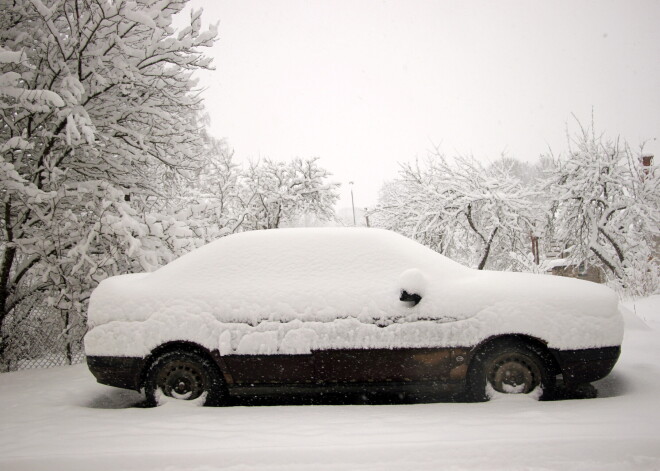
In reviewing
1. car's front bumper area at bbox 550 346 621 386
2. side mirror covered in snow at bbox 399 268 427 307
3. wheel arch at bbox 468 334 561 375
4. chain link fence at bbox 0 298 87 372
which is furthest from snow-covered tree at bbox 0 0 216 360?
car's front bumper area at bbox 550 346 621 386

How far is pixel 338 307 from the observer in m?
3.29

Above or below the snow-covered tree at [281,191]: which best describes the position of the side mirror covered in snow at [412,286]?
below

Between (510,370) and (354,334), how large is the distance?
1277mm

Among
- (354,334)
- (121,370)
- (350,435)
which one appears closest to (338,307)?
(354,334)

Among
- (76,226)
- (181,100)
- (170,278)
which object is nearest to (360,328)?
(170,278)

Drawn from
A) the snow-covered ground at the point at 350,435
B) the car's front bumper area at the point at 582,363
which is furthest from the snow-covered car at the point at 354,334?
the snow-covered ground at the point at 350,435

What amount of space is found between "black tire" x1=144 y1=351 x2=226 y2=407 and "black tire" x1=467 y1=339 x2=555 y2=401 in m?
2.06

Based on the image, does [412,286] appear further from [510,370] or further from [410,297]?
[510,370]

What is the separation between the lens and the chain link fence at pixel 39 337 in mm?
5281

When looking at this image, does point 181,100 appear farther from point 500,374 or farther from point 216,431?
point 500,374

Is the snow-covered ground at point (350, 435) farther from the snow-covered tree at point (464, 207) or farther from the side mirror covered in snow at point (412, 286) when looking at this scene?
the snow-covered tree at point (464, 207)

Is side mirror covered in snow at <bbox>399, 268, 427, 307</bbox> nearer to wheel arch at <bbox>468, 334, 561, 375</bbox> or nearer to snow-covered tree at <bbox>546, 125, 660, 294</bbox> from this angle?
wheel arch at <bbox>468, 334, 561, 375</bbox>

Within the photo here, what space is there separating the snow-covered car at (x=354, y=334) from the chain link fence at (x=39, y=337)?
225 cm

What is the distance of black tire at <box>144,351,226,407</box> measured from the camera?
3326 mm
